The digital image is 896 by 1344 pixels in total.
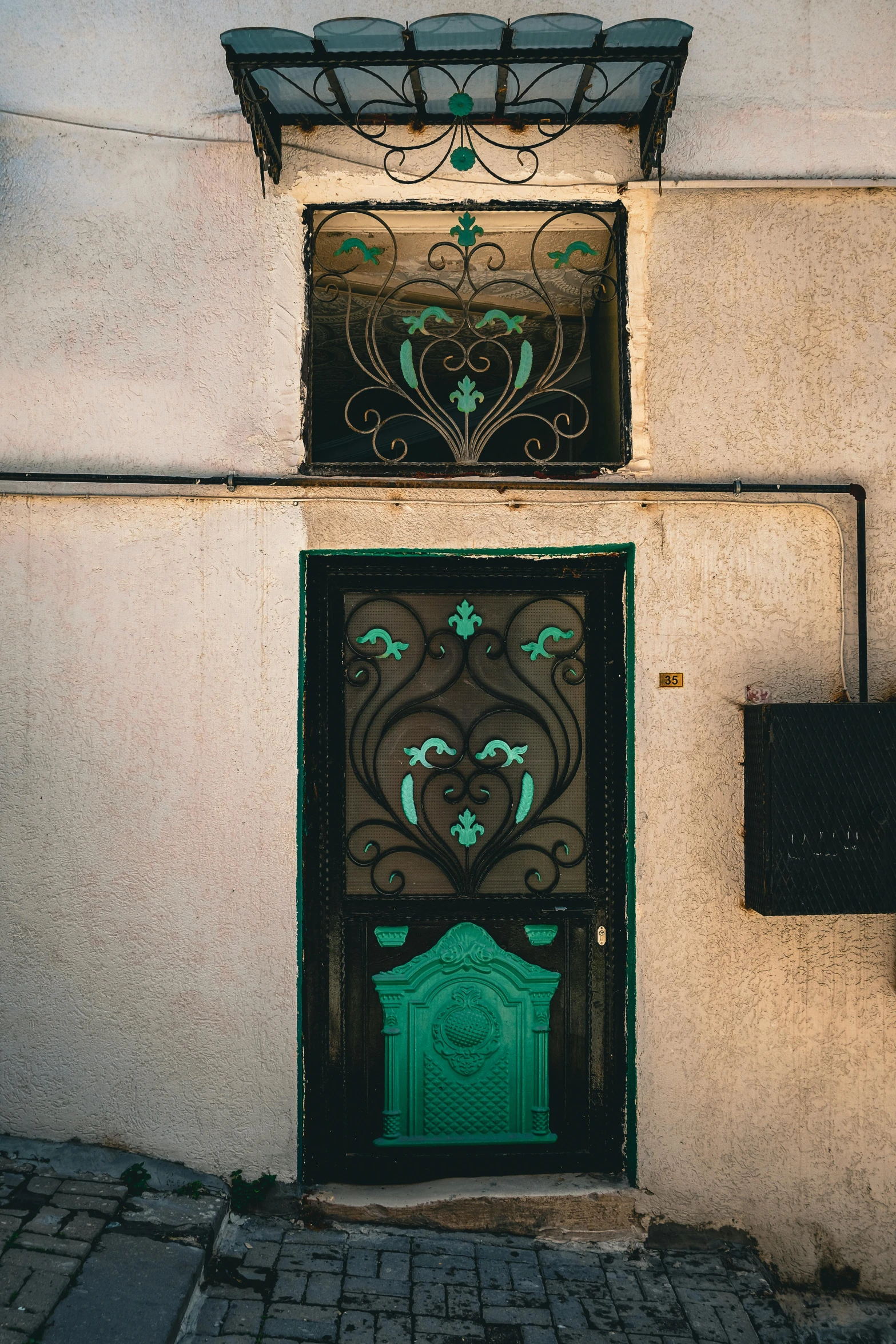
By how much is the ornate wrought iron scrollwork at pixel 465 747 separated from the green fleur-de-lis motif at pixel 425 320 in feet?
3.78

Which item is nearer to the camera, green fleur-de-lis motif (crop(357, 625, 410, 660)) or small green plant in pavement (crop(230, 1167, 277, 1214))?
small green plant in pavement (crop(230, 1167, 277, 1214))

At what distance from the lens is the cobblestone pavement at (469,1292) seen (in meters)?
2.87

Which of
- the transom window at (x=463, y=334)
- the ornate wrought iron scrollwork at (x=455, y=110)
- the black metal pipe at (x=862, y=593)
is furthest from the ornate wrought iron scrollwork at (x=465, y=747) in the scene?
the ornate wrought iron scrollwork at (x=455, y=110)

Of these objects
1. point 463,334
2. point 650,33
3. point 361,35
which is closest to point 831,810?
point 463,334

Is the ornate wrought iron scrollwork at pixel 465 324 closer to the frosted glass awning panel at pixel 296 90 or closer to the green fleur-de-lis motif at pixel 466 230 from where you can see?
the green fleur-de-lis motif at pixel 466 230

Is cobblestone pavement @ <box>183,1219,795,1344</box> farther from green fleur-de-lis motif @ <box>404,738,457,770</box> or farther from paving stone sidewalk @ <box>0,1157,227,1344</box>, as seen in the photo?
green fleur-de-lis motif @ <box>404,738,457,770</box>

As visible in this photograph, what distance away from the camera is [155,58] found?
3561 mm

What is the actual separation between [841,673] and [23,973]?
3.49 m

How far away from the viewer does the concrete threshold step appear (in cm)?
341

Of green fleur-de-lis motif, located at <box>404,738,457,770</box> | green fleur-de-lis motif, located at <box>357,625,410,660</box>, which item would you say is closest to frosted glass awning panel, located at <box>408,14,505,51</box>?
green fleur-de-lis motif, located at <box>357,625,410,660</box>

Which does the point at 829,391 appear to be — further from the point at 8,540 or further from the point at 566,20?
the point at 8,540

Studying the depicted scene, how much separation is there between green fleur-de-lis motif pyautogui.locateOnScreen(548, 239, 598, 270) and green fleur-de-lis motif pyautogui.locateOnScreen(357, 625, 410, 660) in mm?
1733

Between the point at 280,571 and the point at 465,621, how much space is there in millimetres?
782

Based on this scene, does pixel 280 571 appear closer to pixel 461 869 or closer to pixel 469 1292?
pixel 461 869
